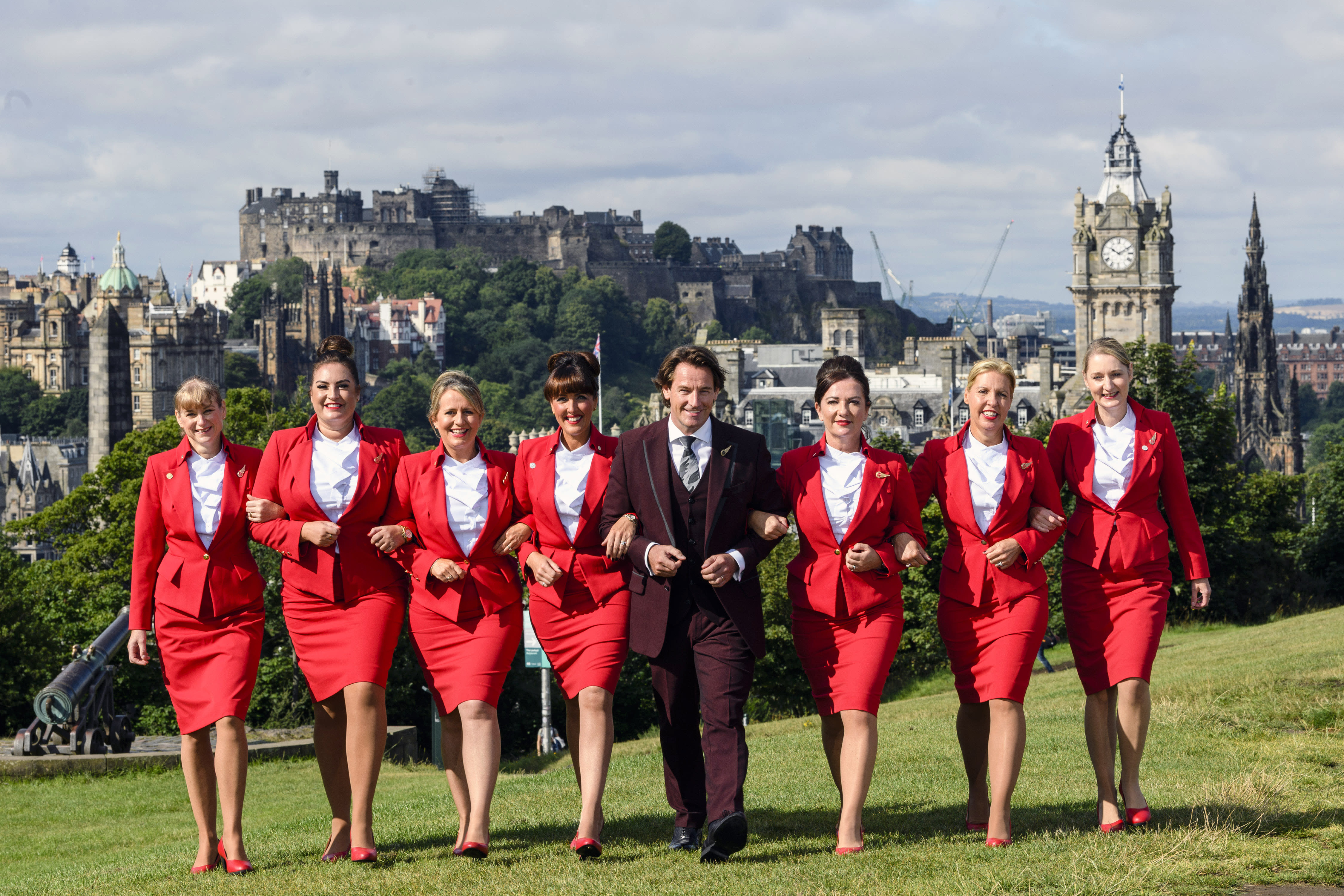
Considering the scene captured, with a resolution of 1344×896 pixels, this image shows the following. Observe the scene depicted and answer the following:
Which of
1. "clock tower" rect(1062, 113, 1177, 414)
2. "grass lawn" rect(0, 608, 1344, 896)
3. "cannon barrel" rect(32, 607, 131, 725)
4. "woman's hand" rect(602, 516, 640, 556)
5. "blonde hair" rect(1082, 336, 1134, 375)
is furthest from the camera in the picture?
"clock tower" rect(1062, 113, 1177, 414)

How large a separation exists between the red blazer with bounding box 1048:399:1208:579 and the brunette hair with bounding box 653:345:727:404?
1.75 m

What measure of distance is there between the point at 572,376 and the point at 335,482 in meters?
1.28

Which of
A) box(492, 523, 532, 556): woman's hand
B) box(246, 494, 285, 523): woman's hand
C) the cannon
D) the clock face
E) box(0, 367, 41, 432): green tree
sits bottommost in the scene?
the cannon

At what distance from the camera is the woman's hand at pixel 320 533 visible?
8273 millimetres

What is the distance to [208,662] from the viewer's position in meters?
8.40

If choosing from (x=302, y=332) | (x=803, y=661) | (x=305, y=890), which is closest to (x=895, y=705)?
(x=803, y=661)

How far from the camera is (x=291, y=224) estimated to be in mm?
176875

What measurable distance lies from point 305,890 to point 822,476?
3.10 meters

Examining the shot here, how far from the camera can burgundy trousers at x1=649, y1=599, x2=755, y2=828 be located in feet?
27.0

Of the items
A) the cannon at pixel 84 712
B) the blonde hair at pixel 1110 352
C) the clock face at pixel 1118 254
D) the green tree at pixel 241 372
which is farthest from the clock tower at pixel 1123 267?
the blonde hair at pixel 1110 352

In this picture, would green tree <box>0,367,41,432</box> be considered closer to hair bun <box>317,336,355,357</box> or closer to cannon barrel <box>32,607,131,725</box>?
cannon barrel <box>32,607,131,725</box>

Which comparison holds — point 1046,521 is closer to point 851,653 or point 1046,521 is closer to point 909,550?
point 909,550

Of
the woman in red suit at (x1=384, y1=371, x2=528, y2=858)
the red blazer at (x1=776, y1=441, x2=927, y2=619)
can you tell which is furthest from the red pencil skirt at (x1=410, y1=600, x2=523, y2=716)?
the red blazer at (x1=776, y1=441, x2=927, y2=619)

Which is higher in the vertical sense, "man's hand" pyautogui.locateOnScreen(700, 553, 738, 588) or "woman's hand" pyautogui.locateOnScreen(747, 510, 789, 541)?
"woman's hand" pyautogui.locateOnScreen(747, 510, 789, 541)
